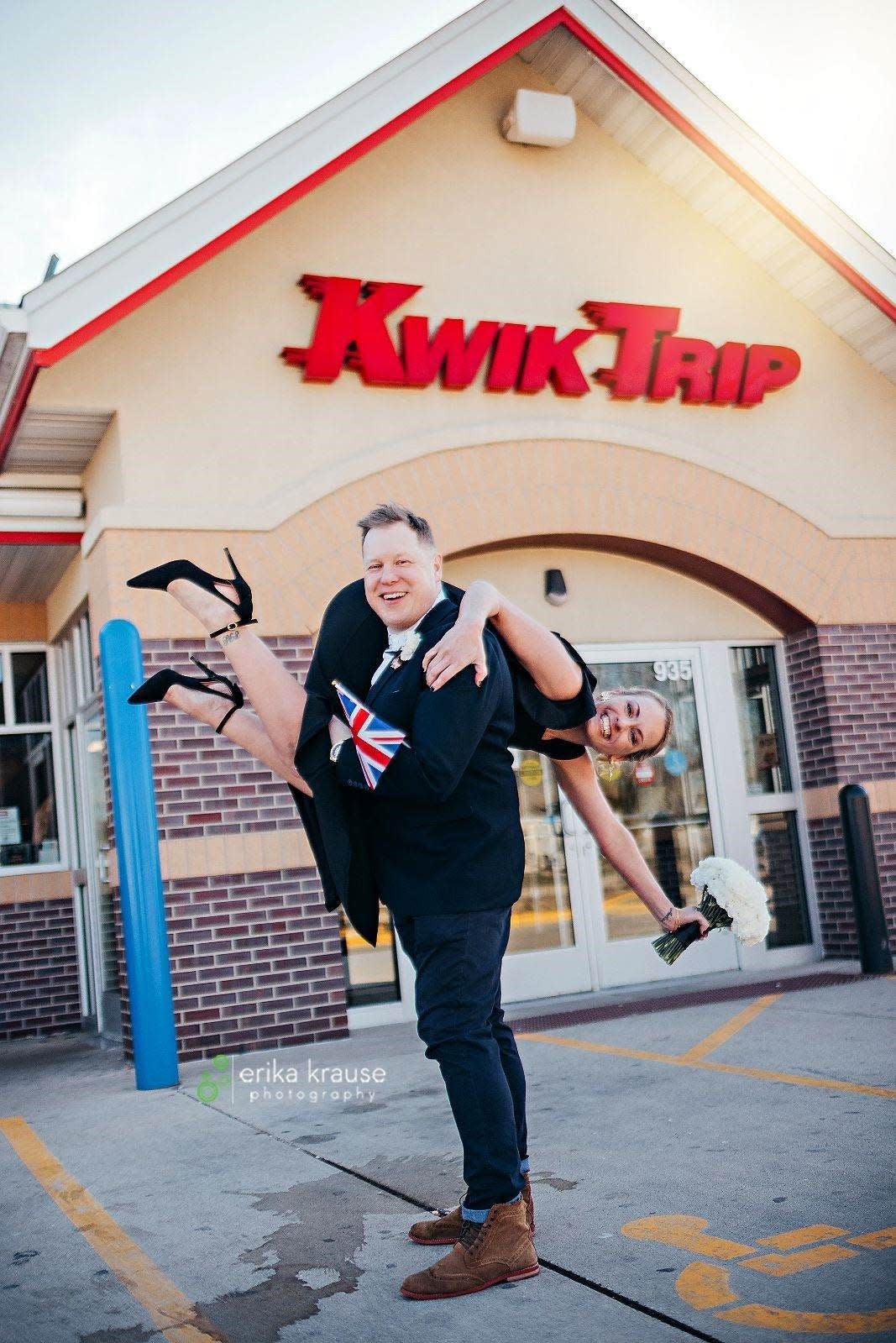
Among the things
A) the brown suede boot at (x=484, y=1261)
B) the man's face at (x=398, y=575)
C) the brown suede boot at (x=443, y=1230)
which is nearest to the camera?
the brown suede boot at (x=484, y=1261)

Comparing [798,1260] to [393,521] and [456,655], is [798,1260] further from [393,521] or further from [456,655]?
[393,521]

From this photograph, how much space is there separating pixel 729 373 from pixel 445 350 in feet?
8.06

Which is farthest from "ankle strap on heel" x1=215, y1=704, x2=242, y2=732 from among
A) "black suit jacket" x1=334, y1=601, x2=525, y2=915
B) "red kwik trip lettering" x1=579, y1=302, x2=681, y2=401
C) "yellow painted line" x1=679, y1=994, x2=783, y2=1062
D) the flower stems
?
"red kwik trip lettering" x1=579, y1=302, x2=681, y2=401

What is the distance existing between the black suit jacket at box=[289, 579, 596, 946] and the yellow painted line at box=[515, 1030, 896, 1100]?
7.42 feet

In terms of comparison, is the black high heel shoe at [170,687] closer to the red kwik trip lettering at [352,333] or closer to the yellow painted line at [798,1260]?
the yellow painted line at [798,1260]

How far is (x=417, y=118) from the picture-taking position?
8.20 m

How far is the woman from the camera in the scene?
136 inches

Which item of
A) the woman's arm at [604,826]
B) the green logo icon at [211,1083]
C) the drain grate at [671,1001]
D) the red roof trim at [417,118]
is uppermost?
the red roof trim at [417,118]

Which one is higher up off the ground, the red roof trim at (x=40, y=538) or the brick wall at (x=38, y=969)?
the red roof trim at (x=40, y=538)

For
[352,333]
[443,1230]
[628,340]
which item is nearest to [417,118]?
[352,333]

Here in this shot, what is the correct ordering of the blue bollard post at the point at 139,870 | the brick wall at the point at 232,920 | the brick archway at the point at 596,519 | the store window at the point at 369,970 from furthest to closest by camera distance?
the store window at the point at 369,970
the brick archway at the point at 596,519
the brick wall at the point at 232,920
the blue bollard post at the point at 139,870

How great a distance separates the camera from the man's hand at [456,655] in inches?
122

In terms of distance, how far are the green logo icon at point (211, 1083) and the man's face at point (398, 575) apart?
3.58 metres

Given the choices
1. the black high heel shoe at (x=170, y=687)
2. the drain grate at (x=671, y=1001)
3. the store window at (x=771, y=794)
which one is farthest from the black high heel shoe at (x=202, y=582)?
the store window at (x=771, y=794)
